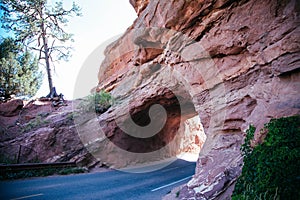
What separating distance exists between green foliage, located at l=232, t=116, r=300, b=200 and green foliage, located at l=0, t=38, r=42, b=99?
2156 centimetres

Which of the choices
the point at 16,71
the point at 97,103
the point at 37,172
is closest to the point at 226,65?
the point at 37,172


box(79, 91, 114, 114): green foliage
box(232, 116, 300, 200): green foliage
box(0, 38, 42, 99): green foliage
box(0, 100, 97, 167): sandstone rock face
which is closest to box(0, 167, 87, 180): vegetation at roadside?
Result: box(0, 100, 97, 167): sandstone rock face

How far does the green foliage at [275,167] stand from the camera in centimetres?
319

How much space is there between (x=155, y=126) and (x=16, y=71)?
15.0 meters

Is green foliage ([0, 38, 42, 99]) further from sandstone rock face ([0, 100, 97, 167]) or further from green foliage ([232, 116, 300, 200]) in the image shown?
green foliage ([232, 116, 300, 200])

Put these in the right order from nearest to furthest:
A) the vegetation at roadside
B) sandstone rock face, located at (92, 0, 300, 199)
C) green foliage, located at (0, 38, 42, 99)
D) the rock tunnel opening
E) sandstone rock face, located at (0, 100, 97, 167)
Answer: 1. sandstone rock face, located at (92, 0, 300, 199)
2. the vegetation at roadside
3. sandstone rock face, located at (0, 100, 97, 167)
4. the rock tunnel opening
5. green foliage, located at (0, 38, 42, 99)

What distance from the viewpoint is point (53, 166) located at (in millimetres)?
10750

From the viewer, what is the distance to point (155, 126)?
16.5 metres

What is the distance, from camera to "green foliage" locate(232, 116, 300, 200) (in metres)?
3.19

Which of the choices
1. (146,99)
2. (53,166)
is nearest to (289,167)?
(146,99)

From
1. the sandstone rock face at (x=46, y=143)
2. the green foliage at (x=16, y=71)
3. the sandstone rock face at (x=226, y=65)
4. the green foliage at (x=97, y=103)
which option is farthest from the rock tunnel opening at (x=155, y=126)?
the green foliage at (x=16, y=71)

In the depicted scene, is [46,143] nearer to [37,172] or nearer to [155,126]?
[37,172]

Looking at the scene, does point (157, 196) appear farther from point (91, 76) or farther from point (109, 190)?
point (91, 76)

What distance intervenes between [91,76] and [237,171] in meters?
22.7
